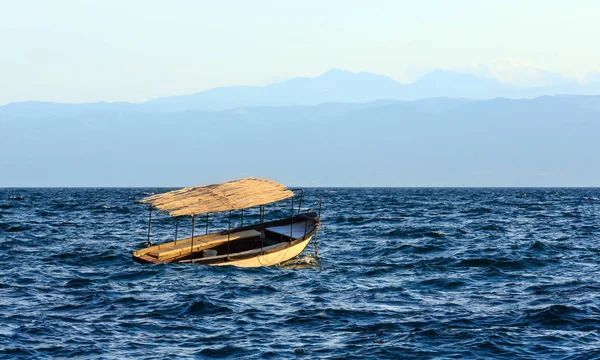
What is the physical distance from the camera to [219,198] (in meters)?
28.5

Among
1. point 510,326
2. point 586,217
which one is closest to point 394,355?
point 510,326

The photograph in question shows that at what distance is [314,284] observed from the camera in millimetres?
24812

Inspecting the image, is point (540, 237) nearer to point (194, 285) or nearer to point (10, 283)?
point (194, 285)

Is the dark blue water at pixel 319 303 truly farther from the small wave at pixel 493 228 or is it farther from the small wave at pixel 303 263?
the small wave at pixel 493 228

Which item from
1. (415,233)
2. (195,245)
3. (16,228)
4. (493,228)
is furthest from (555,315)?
(16,228)

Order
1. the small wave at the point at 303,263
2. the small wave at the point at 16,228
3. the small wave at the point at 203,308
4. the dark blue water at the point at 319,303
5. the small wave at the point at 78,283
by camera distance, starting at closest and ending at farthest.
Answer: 1. the dark blue water at the point at 319,303
2. the small wave at the point at 203,308
3. the small wave at the point at 78,283
4. the small wave at the point at 303,263
5. the small wave at the point at 16,228

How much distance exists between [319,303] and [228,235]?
27.9ft

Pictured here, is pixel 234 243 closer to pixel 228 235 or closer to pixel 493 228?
pixel 228 235

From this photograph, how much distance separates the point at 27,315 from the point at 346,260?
623 inches

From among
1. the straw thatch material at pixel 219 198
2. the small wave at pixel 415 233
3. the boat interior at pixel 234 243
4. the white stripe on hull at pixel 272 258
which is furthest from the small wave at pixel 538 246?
the straw thatch material at pixel 219 198

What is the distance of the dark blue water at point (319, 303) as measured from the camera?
53.3 ft

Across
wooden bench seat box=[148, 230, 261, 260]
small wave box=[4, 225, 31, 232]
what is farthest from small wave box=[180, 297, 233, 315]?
small wave box=[4, 225, 31, 232]

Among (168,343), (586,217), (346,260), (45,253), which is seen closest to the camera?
(168,343)

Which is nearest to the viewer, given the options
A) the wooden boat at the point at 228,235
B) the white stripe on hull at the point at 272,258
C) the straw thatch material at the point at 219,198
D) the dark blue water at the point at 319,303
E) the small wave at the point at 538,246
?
the dark blue water at the point at 319,303
